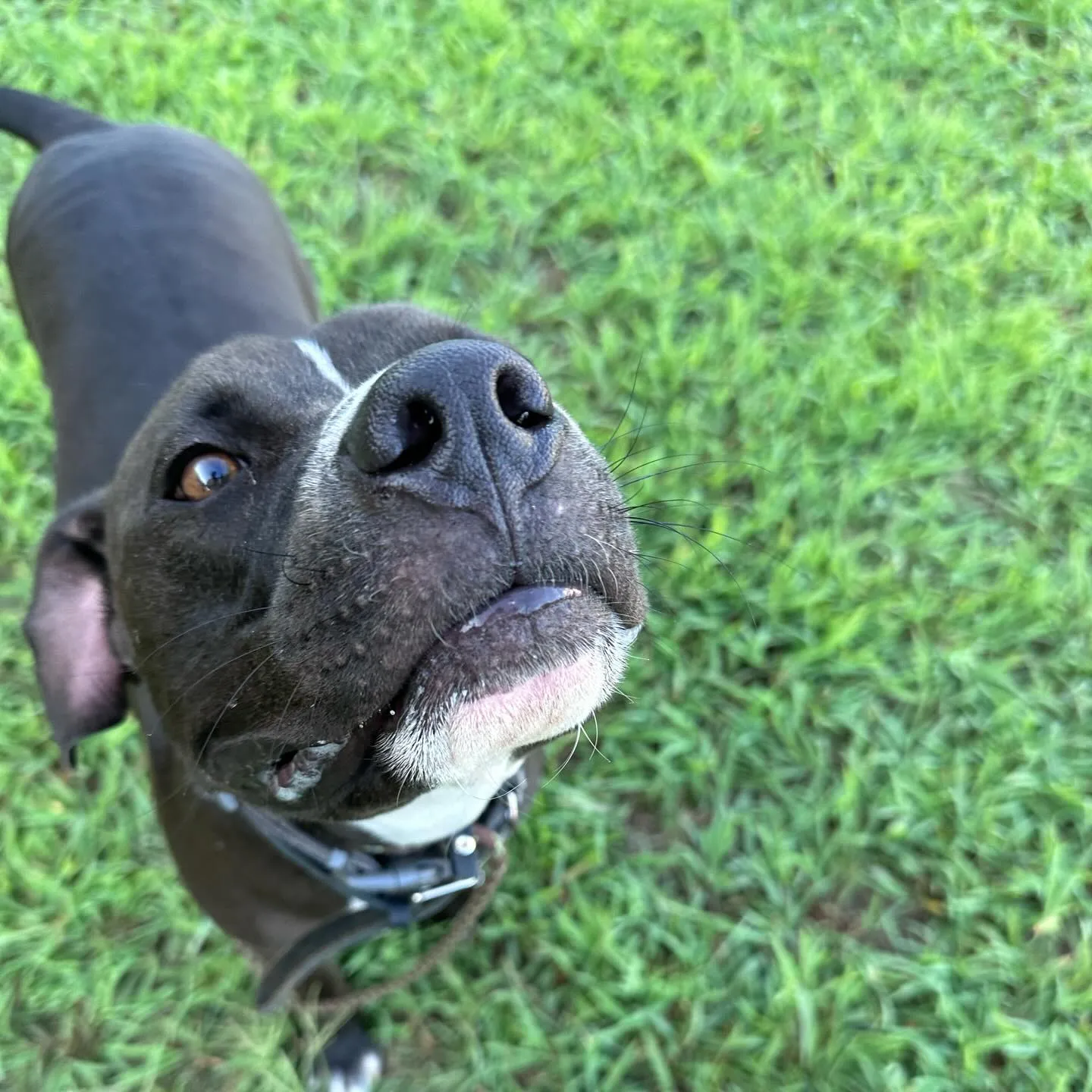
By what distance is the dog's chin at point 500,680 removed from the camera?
1.41 metres

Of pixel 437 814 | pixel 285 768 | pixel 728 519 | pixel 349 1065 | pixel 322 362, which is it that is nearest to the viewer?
pixel 285 768

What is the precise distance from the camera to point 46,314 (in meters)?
3.05

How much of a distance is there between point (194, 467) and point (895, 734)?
2.41m

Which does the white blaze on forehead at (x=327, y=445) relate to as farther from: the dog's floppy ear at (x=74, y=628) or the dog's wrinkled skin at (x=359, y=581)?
the dog's floppy ear at (x=74, y=628)

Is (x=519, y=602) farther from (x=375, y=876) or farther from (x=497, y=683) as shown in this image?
(x=375, y=876)

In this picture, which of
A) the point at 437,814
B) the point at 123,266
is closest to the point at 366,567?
the point at 437,814

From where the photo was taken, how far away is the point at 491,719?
144 centimetres

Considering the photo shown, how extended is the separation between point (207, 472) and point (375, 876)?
1.04 meters

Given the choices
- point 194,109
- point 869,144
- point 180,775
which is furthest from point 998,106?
point 180,775

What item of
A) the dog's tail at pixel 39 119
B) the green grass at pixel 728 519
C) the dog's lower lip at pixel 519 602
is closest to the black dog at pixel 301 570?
the dog's lower lip at pixel 519 602

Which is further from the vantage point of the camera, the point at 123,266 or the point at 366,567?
the point at 123,266

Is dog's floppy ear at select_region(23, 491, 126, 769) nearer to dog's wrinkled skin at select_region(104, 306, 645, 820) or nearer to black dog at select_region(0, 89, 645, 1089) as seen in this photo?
black dog at select_region(0, 89, 645, 1089)

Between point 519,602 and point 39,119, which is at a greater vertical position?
point 39,119

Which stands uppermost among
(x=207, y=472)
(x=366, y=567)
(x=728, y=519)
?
(x=366, y=567)
